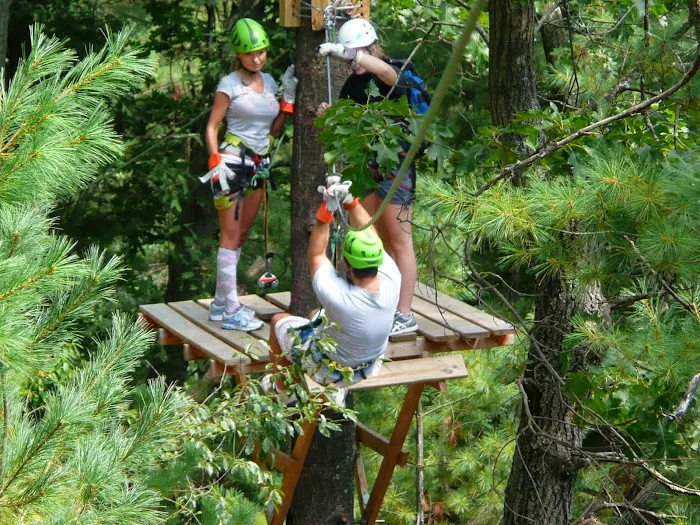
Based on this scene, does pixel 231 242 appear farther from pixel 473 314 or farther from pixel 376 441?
pixel 376 441

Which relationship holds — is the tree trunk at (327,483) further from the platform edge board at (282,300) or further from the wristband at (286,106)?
the wristband at (286,106)

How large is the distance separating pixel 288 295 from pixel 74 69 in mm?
3679

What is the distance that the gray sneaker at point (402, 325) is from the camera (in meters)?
4.79

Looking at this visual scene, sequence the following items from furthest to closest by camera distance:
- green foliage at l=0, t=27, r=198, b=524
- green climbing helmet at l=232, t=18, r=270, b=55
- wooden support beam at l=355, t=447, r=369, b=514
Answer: wooden support beam at l=355, t=447, r=369, b=514
green climbing helmet at l=232, t=18, r=270, b=55
green foliage at l=0, t=27, r=198, b=524

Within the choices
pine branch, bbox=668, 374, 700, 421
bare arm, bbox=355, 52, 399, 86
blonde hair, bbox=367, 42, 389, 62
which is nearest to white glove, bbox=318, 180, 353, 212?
bare arm, bbox=355, 52, 399, 86

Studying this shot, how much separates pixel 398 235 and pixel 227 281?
0.92 meters

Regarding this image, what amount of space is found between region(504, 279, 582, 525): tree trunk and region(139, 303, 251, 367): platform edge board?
133 centimetres

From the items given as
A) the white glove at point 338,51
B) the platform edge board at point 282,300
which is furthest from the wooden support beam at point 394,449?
the white glove at point 338,51

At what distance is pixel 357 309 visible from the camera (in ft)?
13.8

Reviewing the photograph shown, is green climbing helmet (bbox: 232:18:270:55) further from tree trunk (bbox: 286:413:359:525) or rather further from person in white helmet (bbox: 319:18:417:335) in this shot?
tree trunk (bbox: 286:413:359:525)

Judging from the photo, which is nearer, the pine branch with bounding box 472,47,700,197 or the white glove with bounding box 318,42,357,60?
the pine branch with bounding box 472,47,700,197

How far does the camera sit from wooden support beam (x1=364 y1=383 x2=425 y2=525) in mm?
5359

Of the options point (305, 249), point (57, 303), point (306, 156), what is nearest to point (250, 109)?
point (306, 156)

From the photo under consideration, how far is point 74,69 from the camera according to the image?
2033 millimetres
